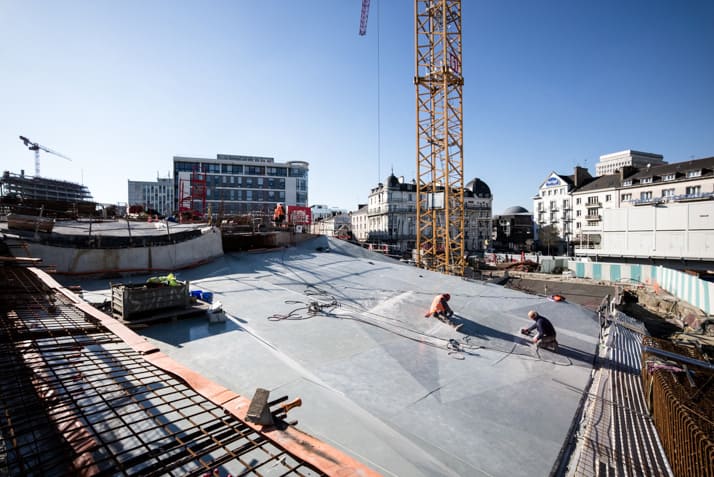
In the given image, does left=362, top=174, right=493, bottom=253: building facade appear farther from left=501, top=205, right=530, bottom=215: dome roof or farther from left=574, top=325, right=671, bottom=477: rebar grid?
left=574, top=325, right=671, bottom=477: rebar grid

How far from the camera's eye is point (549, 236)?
62.4 meters

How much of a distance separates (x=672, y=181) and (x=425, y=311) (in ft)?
201

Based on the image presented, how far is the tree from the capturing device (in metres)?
62.5

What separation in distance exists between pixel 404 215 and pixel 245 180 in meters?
34.1

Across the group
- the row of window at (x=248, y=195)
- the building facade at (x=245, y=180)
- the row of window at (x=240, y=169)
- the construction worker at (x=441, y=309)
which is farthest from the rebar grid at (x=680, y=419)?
the row of window at (x=240, y=169)

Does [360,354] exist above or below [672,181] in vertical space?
below

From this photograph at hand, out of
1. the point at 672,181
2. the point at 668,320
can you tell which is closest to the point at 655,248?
the point at 672,181

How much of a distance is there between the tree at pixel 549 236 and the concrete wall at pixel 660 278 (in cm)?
2787

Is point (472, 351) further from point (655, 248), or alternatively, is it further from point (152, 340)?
point (655, 248)

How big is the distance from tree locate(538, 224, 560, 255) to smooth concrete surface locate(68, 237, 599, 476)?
6025 cm

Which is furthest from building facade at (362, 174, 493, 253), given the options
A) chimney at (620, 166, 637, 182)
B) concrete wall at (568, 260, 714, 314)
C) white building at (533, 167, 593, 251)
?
concrete wall at (568, 260, 714, 314)

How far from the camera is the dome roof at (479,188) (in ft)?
243

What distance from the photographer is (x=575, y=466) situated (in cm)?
403

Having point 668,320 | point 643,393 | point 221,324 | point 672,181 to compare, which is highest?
point 672,181
